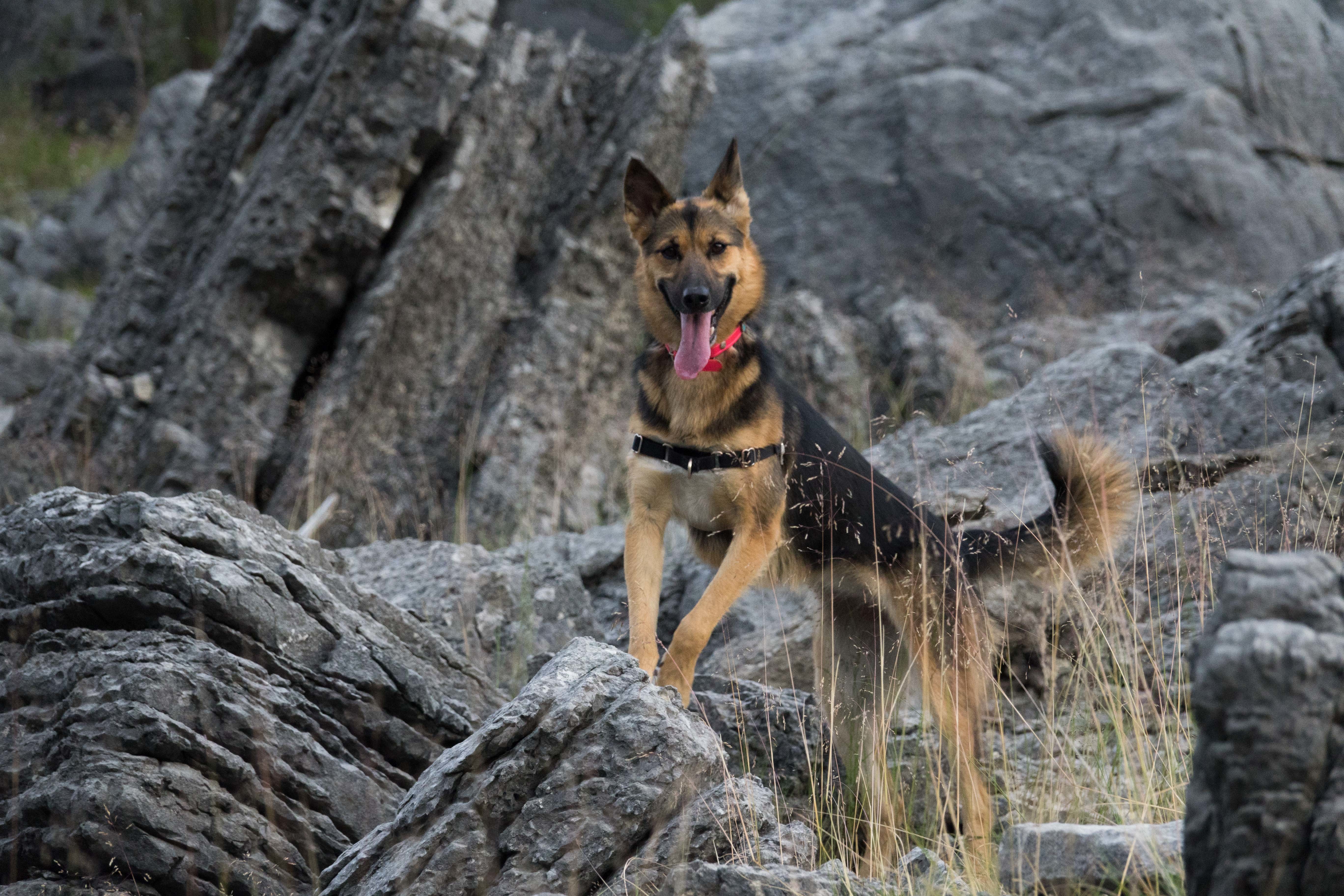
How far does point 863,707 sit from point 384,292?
534 centimetres

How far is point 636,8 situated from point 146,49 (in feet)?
30.6

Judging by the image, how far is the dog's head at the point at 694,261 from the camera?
427 cm

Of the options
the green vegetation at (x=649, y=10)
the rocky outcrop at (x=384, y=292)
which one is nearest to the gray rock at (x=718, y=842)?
the rocky outcrop at (x=384, y=292)

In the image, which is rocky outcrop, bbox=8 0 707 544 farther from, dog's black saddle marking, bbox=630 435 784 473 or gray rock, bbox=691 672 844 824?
gray rock, bbox=691 672 844 824

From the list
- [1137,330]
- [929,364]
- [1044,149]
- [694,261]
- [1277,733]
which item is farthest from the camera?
[1044,149]

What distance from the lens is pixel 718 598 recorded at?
3756mm

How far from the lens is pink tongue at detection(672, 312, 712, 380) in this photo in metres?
4.18

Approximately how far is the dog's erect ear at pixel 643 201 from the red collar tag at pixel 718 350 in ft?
1.95

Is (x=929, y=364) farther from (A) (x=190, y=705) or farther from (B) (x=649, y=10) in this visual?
(B) (x=649, y=10)

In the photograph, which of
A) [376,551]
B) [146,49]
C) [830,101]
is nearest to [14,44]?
[146,49]

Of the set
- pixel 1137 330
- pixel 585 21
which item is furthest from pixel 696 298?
pixel 585 21

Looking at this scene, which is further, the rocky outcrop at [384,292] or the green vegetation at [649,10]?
the green vegetation at [649,10]

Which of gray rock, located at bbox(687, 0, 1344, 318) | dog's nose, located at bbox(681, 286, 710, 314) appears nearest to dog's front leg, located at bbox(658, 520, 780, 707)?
dog's nose, located at bbox(681, 286, 710, 314)

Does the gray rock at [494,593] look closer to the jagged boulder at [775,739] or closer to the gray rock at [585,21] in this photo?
the jagged boulder at [775,739]
